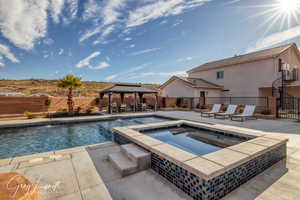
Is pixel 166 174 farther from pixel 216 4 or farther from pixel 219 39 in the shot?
pixel 219 39

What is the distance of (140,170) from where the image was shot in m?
3.18

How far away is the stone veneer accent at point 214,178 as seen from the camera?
2.23m

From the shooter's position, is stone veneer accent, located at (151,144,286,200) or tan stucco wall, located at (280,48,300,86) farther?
tan stucco wall, located at (280,48,300,86)

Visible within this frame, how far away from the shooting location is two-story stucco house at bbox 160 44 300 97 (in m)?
13.9

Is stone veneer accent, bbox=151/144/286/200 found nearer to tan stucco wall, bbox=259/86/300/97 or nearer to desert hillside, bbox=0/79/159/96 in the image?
tan stucco wall, bbox=259/86/300/97

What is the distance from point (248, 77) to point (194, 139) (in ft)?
45.9

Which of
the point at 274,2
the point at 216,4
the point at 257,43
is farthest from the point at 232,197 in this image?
the point at 257,43

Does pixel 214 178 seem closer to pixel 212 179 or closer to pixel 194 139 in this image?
pixel 212 179

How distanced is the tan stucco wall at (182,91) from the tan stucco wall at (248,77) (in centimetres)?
168

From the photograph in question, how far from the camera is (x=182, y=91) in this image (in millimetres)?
17828

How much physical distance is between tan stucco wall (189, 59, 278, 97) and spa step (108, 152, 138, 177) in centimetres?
1641

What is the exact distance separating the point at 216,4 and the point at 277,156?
1004 centimetres

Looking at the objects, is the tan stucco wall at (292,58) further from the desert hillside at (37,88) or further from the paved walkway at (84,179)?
the desert hillside at (37,88)

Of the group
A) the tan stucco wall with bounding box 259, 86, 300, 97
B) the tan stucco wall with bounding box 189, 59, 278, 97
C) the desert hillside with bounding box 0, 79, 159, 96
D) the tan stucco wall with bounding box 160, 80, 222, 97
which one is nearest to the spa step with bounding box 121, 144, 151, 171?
the tan stucco wall with bounding box 160, 80, 222, 97
